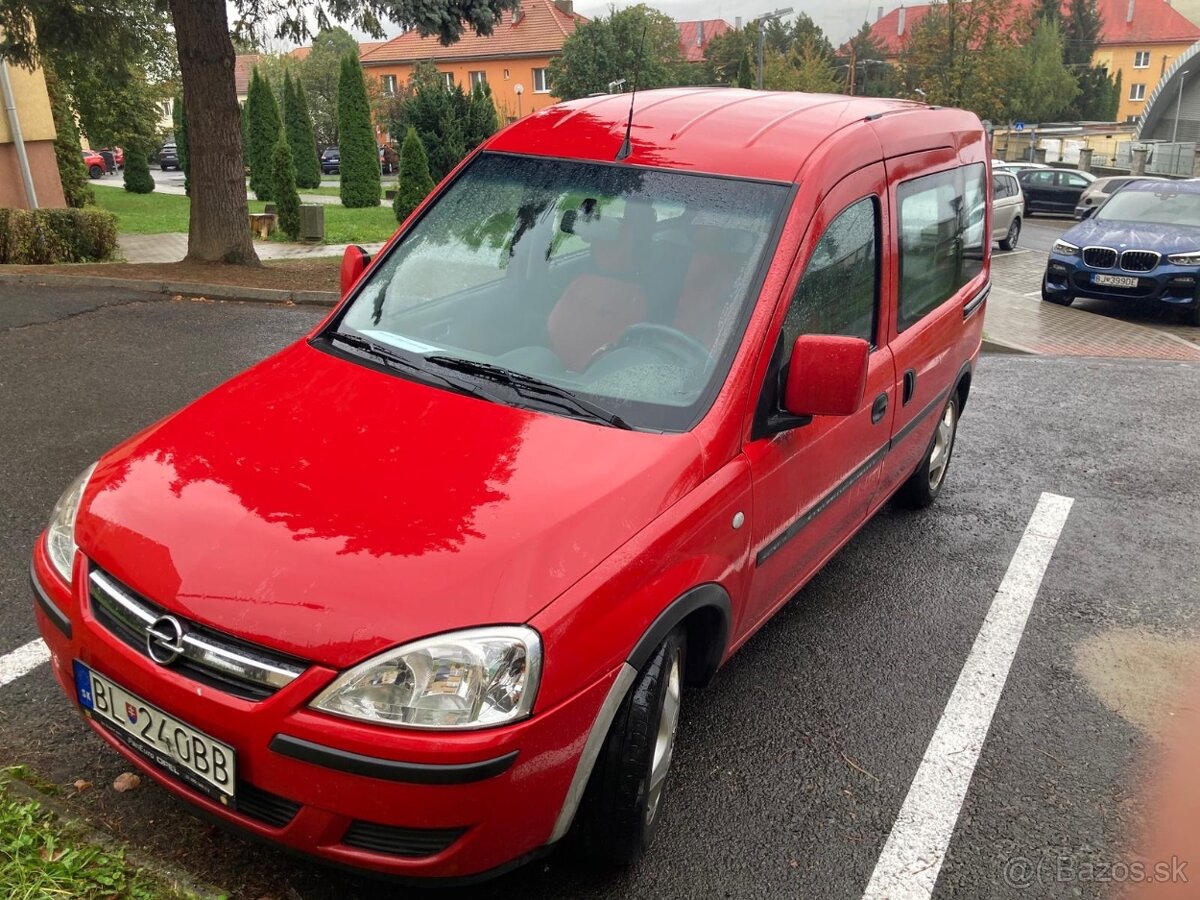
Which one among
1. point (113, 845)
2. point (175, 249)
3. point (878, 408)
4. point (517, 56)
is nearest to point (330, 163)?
point (517, 56)

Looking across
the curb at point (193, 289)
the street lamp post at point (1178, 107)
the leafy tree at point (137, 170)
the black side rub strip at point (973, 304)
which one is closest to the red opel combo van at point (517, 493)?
the black side rub strip at point (973, 304)

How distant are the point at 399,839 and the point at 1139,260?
1382cm

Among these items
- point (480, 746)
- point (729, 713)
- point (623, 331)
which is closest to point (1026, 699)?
point (729, 713)

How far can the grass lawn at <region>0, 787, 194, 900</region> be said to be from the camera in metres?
2.47

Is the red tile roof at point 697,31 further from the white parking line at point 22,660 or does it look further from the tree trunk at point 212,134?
the white parking line at point 22,660

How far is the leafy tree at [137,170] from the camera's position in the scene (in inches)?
1484

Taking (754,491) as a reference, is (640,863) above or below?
below

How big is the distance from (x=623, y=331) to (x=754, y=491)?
0.67m

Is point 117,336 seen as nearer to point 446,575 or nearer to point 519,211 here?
point 519,211

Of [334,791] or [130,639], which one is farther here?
[130,639]

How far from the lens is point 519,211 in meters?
3.73

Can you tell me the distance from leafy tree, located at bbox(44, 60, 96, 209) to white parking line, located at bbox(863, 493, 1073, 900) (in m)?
23.2

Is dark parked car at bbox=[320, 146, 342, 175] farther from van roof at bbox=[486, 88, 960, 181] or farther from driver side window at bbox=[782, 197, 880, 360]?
driver side window at bbox=[782, 197, 880, 360]

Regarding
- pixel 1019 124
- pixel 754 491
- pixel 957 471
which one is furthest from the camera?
pixel 1019 124
